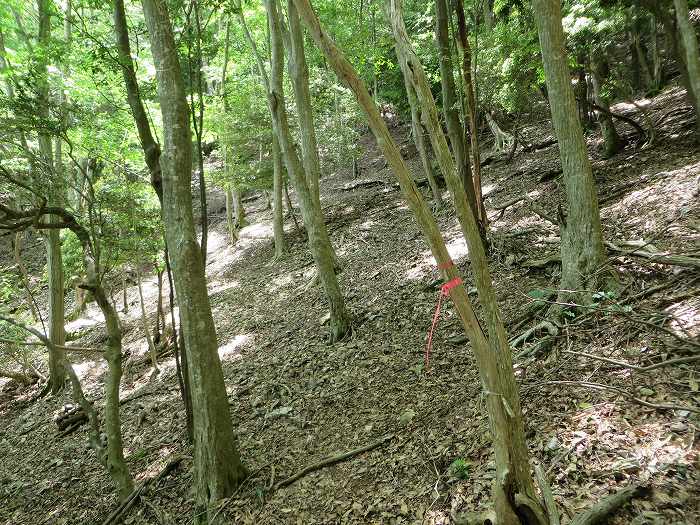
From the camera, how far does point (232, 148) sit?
48.8ft

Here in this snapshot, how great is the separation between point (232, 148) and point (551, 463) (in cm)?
1387

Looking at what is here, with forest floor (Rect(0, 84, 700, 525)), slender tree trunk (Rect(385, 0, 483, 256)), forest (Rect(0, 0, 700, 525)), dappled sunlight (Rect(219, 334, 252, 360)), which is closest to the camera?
slender tree trunk (Rect(385, 0, 483, 256))

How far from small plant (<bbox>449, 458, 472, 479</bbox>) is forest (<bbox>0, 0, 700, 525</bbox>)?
0.01 m

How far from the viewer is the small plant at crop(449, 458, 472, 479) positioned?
144 inches

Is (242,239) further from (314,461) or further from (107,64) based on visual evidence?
(314,461)

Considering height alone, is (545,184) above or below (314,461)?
above

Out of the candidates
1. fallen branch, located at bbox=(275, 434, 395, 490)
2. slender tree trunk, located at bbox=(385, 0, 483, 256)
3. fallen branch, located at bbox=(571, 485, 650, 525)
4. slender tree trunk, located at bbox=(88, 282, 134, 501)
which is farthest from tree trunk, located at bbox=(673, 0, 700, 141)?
slender tree trunk, located at bbox=(88, 282, 134, 501)

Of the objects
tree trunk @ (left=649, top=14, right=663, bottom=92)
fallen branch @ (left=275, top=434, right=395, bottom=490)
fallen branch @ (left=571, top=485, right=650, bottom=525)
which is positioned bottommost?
fallen branch @ (left=275, top=434, right=395, bottom=490)

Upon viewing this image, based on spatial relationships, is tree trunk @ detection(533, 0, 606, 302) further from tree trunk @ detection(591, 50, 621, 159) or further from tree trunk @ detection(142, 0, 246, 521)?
tree trunk @ detection(591, 50, 621, 159)

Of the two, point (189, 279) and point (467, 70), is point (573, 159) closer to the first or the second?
point (467, 70)

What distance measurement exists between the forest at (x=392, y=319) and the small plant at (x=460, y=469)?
0.5 inches

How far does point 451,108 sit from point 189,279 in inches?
216

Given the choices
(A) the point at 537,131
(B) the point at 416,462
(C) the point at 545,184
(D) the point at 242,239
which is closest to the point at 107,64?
(B) the point at 416,462

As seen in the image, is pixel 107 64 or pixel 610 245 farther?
pixel 107 64
